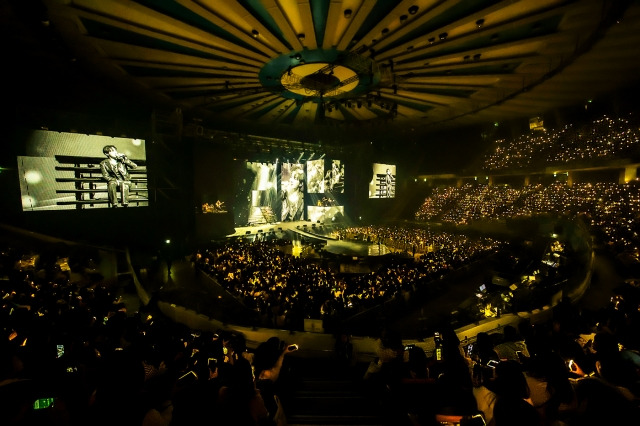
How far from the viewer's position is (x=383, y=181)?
25.2 meters

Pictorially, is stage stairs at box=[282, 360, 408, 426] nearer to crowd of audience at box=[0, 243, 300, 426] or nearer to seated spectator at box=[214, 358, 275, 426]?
crowd of audience at box=[0, 243, 300, 426]

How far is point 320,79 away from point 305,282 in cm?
650

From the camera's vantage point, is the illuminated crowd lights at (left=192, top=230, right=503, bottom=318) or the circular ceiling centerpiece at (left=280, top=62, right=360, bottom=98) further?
the circular ceiling centerpiece at (left=280, top=62, right=360, bottom=98)

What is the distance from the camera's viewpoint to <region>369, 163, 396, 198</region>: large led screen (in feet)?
81.1

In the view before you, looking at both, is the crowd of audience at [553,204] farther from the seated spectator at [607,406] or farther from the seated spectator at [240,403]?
the seated spectator at [240,403]

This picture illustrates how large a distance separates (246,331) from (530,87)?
41.1 ft

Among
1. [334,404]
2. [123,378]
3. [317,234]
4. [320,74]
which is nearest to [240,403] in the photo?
[123,378]

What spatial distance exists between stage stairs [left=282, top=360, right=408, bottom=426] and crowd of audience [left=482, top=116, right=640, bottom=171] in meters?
18.3

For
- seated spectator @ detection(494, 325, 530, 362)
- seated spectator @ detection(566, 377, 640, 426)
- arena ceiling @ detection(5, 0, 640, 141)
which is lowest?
seated spectator @ detection(494, 325, 530, 362)

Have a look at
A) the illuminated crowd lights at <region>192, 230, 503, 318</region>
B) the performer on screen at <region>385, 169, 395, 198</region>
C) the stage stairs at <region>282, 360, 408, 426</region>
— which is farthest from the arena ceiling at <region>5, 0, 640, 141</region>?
the performer on screen at <region>385, 169, 395, 198</region>

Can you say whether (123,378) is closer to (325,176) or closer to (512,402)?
(512,402)

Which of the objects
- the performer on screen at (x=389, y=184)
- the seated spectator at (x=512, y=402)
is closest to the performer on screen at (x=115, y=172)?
the seated spectator at (x=512, y=402)

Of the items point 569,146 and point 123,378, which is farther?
point 569,146

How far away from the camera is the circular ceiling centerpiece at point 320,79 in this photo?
876 cm
